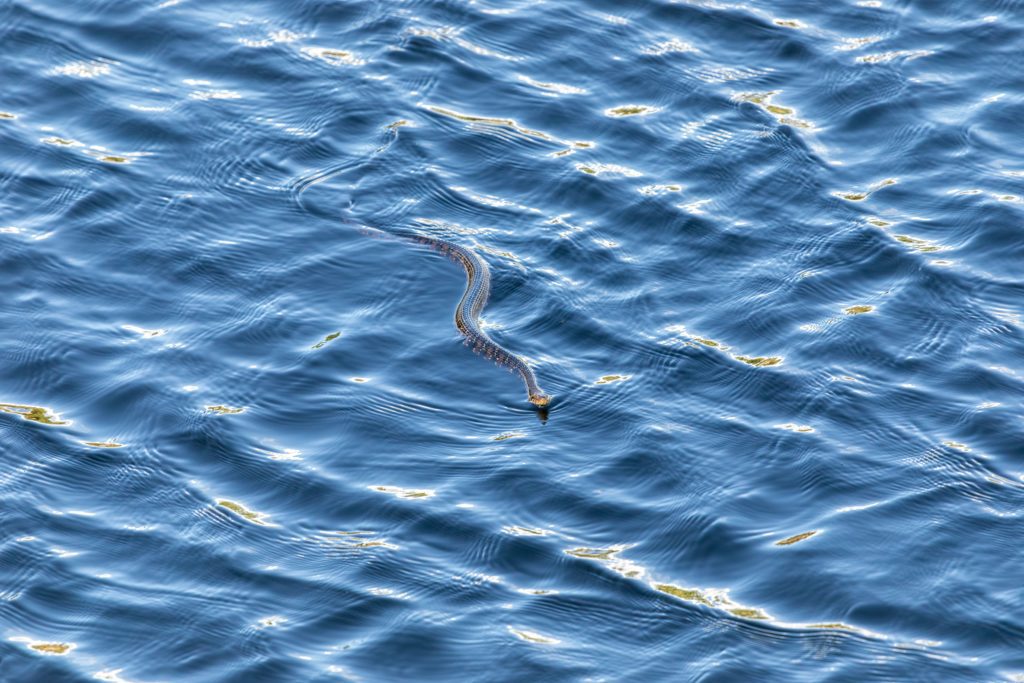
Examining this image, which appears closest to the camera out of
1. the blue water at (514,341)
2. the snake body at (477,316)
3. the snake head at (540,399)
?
the blue water at (514,341)

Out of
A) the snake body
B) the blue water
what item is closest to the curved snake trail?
the snake body

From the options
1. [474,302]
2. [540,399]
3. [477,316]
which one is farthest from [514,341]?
[540,399]

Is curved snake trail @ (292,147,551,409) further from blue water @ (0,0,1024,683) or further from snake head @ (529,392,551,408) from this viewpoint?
blue water @ (0,0,1024,683)

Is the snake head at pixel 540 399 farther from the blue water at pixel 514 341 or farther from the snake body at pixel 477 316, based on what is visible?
the blue water at pixel 514 341

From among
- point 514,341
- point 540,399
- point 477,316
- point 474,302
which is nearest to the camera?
point 540,399

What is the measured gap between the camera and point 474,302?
47.1ft

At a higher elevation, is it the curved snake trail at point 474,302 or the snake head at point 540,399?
the curved snake trail at point 474,302

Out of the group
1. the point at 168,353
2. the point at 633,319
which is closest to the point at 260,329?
the point at 168,353

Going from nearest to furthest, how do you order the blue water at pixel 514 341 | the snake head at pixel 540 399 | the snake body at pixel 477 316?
the blue water at pixel 514 341
the snake head at pixel 540 399
the snake body at pixel 477 316

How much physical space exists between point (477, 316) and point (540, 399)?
1471mm

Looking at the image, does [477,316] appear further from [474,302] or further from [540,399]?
[540,399]

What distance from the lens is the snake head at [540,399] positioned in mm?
13039

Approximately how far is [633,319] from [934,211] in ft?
11.2

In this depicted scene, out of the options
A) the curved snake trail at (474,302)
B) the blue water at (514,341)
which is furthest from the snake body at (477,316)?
the blue water at (514,341)
